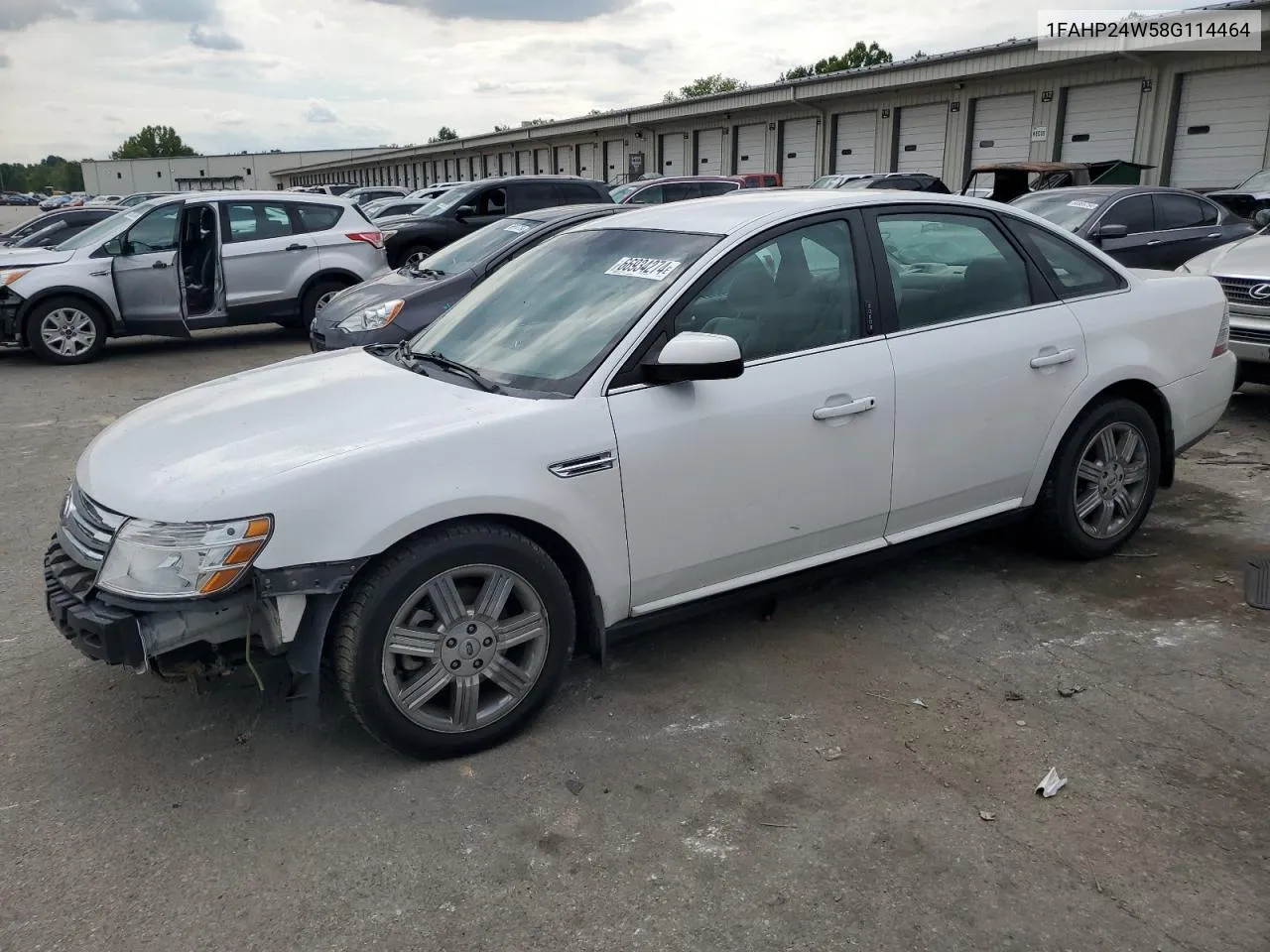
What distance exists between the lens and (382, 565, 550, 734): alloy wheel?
304 centimetres

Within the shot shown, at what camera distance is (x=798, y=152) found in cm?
3147

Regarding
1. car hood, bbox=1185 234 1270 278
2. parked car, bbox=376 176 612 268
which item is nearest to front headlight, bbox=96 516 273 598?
car hood, bbox=1185 234 1270 278

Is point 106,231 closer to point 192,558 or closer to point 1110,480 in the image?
point 192,558

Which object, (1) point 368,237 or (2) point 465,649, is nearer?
(2) point 465,649

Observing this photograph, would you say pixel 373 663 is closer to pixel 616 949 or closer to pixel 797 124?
pixel 616 949

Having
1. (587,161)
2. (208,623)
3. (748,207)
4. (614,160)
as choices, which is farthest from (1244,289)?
(587,161)

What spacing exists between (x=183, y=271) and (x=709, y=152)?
89.2 feet

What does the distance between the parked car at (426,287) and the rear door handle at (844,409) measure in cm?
457

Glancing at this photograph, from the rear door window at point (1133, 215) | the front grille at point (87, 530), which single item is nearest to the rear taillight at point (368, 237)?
the rear door window at point (1133, 215)

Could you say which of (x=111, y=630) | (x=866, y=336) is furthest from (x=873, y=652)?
(x=111, y=630)

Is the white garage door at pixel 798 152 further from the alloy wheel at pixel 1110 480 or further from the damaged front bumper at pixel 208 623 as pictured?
the damaged front bumper at pixel 208 623

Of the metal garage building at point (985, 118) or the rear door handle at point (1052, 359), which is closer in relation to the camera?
the rear door handle at point (1052, 359)

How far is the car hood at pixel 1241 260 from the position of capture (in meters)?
7.05

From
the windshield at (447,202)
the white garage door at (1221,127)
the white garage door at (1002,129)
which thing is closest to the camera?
the windshield at (447,202)
